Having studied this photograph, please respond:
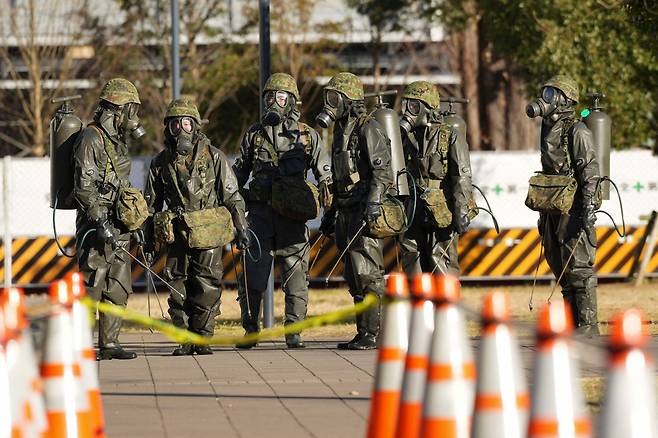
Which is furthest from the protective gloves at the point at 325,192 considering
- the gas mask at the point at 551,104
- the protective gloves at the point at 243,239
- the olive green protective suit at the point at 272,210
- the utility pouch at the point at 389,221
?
the gas mask at the point at 551,104

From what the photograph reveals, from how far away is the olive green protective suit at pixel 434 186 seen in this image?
13.3m

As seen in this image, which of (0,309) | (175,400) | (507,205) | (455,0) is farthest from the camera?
(455,0)

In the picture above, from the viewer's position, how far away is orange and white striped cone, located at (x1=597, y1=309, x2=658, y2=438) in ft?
15.1

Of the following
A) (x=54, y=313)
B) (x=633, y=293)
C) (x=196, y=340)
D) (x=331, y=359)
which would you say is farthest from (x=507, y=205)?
(x=54, y=313)

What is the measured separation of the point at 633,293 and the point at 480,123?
51.4 feet

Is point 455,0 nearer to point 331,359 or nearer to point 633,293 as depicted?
point 633,293

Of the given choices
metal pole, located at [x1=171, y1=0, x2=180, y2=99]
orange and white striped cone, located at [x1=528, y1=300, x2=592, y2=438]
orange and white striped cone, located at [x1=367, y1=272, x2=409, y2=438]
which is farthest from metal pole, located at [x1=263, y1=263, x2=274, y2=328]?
orange and white striped cone, located at [x1=528, y1=300, x2=592, y2=438]

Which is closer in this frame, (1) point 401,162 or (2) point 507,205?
(1) point 401,162

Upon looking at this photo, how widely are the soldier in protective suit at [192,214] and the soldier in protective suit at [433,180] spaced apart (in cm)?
158

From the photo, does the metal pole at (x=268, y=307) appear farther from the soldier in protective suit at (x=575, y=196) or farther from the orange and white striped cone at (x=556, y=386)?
the orange and white striped cone at (x=556, y=386)

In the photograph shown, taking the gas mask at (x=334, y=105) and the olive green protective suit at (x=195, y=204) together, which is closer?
the olive green protective suit at (x=195, y=204)

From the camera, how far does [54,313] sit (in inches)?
251

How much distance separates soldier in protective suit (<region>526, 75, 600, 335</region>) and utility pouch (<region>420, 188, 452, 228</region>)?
0.91 metres

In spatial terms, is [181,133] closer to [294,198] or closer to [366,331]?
[294,198]
